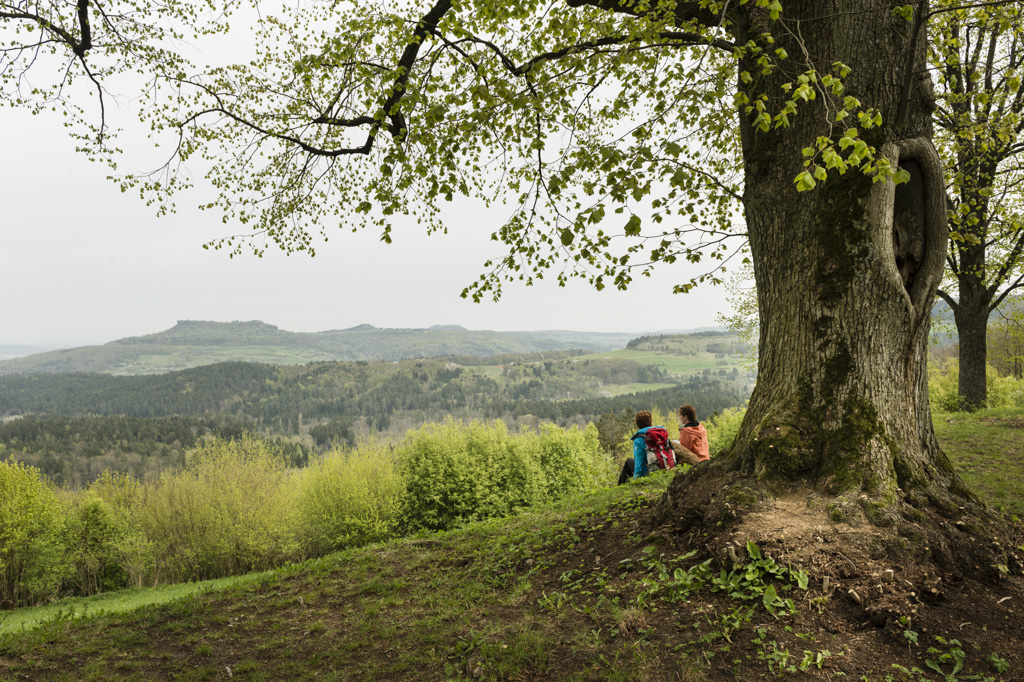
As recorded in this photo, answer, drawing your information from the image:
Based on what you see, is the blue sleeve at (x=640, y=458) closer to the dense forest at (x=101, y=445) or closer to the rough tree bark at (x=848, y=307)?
the rough tree bark at (x=848, y=307)

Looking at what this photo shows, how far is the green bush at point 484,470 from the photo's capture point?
90.8 ft

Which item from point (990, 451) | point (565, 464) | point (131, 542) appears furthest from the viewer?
point (131, 542)

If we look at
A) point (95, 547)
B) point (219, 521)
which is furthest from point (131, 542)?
point (219, 521)

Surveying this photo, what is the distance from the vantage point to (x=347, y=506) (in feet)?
109

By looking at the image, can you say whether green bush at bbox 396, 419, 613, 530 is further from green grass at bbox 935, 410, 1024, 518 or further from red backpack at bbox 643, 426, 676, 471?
green grass at bbox 935, 410, 1024, 518

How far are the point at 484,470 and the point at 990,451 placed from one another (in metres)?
22.9

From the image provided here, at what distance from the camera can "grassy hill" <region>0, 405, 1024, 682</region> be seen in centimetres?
343

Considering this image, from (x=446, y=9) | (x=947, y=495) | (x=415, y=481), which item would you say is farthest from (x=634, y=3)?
(x=415, y=481)

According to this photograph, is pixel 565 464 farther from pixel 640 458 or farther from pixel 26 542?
pixel 26 542

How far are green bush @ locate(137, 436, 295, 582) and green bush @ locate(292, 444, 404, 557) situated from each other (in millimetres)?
2265

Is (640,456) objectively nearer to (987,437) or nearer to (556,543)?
(556,543)

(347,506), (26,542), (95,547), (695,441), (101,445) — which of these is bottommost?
(101,445)

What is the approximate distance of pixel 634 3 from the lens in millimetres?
5973

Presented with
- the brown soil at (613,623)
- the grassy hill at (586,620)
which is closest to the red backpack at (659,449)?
the grassy hill at (586,620)
